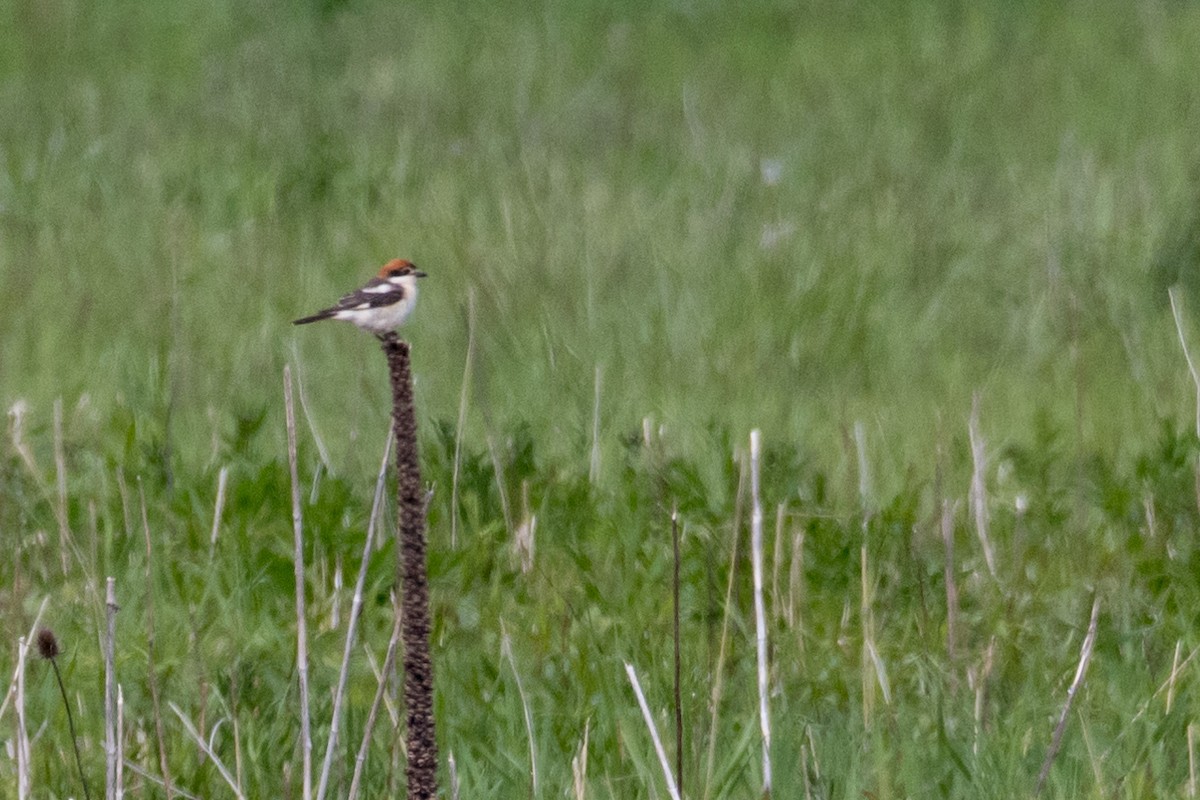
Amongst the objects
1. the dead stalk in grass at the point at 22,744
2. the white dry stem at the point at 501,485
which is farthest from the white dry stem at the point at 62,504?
the white dry stem at the point at 501,485

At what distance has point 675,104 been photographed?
841cm

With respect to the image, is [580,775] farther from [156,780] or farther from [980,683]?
[980,683]

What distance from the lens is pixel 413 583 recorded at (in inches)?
76.7

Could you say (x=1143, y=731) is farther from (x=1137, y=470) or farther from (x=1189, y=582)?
(x=1137, y=470)

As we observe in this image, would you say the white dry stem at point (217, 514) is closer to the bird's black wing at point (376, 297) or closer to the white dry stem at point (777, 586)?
the bird's black wing at point (376, 297)

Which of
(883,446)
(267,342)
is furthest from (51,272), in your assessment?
(883,446)

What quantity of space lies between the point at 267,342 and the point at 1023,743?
3.15 m

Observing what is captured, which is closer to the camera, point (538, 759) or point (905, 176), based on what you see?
point (538, 759)

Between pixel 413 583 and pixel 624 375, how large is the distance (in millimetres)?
3470

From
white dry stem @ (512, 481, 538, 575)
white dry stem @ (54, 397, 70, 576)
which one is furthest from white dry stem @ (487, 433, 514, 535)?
white dry stem @ (54, 397, 70, 576)

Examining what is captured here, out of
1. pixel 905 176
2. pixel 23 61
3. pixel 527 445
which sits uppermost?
pixel 23 61

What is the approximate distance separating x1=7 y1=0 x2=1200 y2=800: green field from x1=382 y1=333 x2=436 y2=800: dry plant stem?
2.56 feet

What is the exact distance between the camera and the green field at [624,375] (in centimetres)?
323

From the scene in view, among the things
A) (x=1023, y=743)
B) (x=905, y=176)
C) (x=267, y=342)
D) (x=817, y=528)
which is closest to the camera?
(x=1023, y=743)
